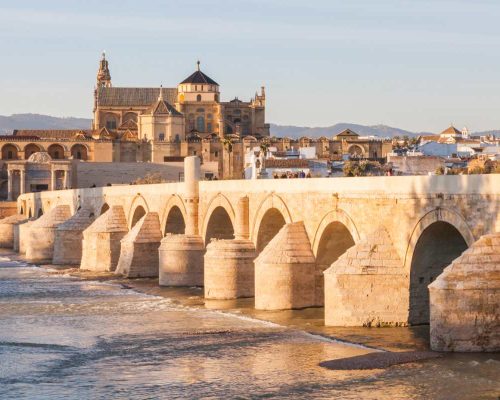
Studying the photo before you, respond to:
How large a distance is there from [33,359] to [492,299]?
34.4 ft

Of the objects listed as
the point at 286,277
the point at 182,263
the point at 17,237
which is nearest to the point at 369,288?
Answer: the point at 286,277

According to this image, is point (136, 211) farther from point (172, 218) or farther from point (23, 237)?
point (23, 237)

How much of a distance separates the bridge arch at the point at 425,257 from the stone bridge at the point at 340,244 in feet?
0.09

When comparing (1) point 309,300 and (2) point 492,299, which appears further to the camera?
(1) point 309,300

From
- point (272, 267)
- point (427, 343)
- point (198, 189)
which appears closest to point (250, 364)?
point (427, 343)

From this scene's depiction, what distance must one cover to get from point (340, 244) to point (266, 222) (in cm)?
515

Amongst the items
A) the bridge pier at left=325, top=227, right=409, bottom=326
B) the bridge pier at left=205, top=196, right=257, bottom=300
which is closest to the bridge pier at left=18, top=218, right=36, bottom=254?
the bridge pier at left=205, top=196, right=257, bottom=300

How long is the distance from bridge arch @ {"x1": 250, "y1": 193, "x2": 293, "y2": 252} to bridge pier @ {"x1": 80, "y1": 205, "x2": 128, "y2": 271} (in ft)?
51.6

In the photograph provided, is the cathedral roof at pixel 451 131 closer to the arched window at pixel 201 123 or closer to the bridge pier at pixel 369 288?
the arched window at pixel 201 123

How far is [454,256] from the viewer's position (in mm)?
27516

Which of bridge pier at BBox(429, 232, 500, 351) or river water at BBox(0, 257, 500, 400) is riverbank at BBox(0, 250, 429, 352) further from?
bridge pier at BBox(429, 232, 500, 351)

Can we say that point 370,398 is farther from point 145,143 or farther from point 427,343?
point 145,143

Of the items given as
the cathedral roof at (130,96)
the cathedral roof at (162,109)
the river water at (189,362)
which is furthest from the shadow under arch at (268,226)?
the cathedral roof at (130,96)

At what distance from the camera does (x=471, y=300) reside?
74.1 ft
